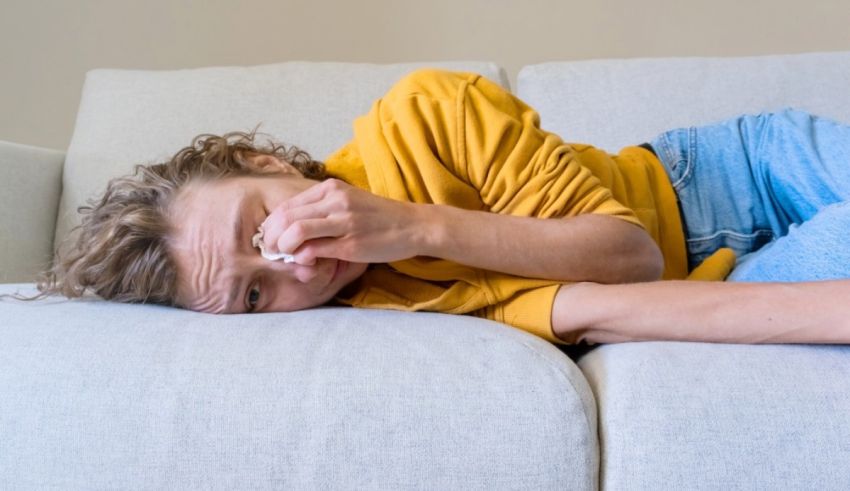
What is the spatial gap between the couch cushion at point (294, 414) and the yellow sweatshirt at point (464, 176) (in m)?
0.18

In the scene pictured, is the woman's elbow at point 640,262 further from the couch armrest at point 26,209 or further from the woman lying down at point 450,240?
the couch armrest at point 26,209

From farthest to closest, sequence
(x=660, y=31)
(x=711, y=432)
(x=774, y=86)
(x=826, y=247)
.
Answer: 1. (x=660, y=31)
2. (x=774, y=86)
3. (x=826, y=247)
4. (x=711, y=432)

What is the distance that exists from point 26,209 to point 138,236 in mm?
627

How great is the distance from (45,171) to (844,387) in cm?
144

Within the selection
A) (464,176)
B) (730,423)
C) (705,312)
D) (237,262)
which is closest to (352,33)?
(464,176)

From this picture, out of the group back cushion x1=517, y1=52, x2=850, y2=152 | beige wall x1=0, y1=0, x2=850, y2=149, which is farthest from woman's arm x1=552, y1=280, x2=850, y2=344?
beige wall x1=0, y1=0, x2=850, y2=149

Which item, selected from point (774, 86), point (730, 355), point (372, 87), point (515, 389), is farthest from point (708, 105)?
point (515, 389)

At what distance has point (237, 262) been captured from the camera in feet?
2.98

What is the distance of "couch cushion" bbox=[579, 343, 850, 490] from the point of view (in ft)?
A: 2.15

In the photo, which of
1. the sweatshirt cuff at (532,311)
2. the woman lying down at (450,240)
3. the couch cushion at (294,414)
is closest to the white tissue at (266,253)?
the woman lying down at (450,240)

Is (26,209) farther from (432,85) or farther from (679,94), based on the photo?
(679,94)

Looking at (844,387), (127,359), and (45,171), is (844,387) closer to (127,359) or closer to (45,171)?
(127,359)

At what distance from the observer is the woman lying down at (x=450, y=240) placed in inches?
32.9

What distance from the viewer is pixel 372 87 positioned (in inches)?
62.3
